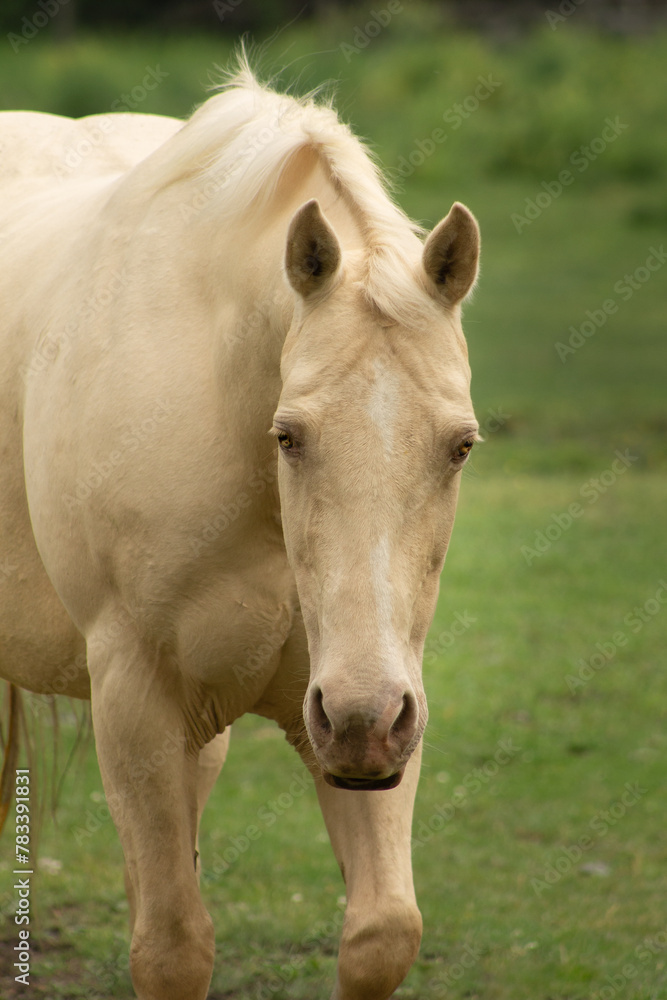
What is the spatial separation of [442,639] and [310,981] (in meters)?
3.18

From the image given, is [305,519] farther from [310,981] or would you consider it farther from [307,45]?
[307,45]

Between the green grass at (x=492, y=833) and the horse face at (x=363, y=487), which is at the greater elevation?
the horse face at (x=363, y=487)

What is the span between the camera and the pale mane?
8.12ft

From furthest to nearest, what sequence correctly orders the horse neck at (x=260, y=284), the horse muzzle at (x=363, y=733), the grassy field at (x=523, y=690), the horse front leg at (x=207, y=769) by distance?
the grassy field at (x=523, y=690) → the horse front leg at (x=207, y=769) → the horse neck at (x=260, y=284) → the horse muzzle at (x=363, y=733)

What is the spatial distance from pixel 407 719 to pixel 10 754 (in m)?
2.53

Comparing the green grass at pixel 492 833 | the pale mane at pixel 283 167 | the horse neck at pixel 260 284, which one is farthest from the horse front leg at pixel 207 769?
the pale mane at pixel 283 167

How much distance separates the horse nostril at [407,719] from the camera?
7.43 feet

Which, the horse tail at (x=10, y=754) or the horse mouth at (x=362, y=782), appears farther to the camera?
the horse tail at (x=10, y=754)

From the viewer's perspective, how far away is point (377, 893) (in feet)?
9.58

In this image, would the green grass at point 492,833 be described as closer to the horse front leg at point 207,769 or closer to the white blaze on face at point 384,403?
the horse front leg at point 207,769

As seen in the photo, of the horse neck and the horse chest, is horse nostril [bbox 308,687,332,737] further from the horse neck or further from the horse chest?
the horse neck

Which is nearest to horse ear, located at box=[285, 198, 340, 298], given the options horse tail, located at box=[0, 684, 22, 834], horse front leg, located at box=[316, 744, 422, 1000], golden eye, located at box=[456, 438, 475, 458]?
golden eye, located at box=[456, 438, 475, 458]

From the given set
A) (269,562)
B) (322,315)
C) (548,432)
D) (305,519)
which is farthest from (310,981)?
(548,432)

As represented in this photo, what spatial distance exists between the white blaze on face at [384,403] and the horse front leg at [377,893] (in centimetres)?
97
